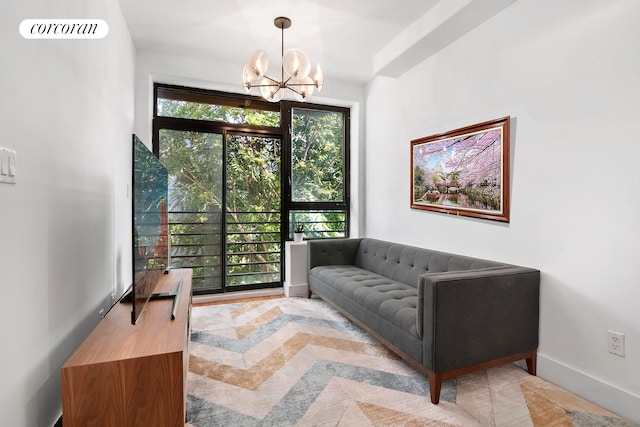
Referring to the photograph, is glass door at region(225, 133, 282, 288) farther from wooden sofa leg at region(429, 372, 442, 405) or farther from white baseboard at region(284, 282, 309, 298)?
wooden sofa leg at region(429, 372, 442, 405)

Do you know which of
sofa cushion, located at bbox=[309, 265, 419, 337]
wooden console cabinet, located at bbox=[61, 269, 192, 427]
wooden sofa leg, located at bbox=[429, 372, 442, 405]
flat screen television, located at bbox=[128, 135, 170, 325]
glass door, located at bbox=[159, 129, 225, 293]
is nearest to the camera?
wooden console cabinet, located at bbox=[61, 269, 192, 427]

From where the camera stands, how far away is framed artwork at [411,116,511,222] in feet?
8.04

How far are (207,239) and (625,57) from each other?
3.86 meters

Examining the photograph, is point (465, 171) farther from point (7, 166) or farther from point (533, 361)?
point (7, 166)

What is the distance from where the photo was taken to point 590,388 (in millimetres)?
1918

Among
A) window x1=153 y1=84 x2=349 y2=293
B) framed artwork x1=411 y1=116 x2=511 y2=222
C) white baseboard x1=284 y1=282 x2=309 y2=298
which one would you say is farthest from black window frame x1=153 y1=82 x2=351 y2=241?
framed artwork x1=411 y1=116 x2=511 y2=222

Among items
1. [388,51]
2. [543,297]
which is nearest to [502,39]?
[388,51]

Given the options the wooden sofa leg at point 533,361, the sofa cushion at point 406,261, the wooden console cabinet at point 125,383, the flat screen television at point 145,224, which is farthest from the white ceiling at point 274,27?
the wooden console cabinet at point 125,383

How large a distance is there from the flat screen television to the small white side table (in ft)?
6.31

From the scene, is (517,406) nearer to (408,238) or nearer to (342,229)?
(408,238)

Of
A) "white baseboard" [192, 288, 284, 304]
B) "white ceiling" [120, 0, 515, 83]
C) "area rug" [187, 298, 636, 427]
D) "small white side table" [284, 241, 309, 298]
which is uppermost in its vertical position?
"white ceiling" [120, 0, 515, 83]

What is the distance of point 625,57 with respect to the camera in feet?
5.84

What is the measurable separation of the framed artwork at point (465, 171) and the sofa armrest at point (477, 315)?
0.57 m

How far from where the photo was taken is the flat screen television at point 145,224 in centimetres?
152
